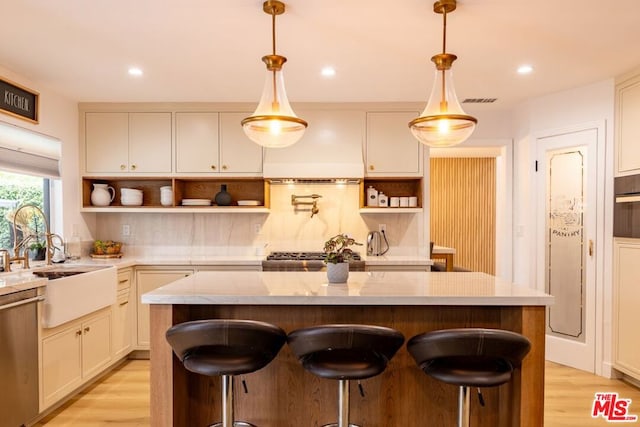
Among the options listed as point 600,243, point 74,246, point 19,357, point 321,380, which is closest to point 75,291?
point 19,357

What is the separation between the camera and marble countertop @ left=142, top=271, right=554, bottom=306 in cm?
195

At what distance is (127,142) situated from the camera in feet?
14.0

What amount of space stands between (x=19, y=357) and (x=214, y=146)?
2.43 metres

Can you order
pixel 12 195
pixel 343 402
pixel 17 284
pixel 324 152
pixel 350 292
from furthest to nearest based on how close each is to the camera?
pixel 324 152 < pixel 12 195 < pixel 17 284 < pixel 350 292 < pixel 343 402

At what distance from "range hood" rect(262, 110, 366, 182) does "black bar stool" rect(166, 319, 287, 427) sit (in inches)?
97.2

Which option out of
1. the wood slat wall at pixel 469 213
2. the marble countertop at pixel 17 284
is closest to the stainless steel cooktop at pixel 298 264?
the marble countertop at pixel 17 284

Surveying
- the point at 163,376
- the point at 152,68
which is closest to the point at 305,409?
the point at 163,376

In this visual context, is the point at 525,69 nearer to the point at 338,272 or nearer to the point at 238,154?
the point at 338,272

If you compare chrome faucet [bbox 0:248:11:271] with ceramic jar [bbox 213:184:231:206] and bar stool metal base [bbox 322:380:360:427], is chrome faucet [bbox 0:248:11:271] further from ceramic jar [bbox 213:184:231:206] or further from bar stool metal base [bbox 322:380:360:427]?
bar stool metal base [bbox 322:380:360:427]

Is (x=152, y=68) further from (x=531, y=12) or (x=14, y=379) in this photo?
(x=531, y=12)

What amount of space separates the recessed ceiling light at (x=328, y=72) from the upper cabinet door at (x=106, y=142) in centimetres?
217

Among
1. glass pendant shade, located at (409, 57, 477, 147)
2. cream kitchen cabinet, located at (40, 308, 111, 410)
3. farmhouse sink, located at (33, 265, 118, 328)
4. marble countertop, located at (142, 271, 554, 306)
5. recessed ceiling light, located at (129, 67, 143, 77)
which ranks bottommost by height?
cream kitchen cabinet, located at (40, 308, 111, 410)

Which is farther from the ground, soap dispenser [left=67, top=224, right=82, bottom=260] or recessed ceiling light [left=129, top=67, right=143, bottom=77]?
recessed ceiling light [left=129, top=67, right=143, bottom=77]

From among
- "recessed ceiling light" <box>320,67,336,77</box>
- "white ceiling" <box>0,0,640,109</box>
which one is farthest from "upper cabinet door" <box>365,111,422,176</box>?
"recessed ceiling light" <box>320,67,336,77</box>
